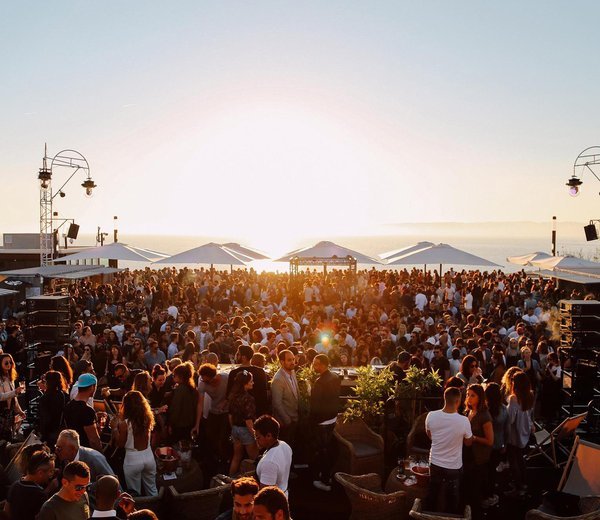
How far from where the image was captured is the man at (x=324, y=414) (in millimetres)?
6992

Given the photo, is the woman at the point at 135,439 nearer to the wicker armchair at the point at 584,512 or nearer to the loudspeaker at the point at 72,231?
the wicker armchair at the point at 584,512

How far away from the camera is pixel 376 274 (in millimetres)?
23078

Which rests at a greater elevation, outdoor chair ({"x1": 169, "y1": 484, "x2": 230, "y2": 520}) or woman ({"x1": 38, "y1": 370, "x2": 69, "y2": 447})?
woman ({"x1": 38, "y1": 370, "x2": 69, "y2": 447})

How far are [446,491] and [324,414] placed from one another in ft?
6.21

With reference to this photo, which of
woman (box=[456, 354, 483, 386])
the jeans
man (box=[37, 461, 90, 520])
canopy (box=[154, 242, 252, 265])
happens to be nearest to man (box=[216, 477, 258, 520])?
man (box=[37, 461, 90, 520])

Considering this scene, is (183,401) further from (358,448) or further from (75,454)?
(358,448)

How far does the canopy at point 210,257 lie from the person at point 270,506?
13.0 meters

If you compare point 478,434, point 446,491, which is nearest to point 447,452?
point 446,491

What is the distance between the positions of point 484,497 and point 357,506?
75.1 inches

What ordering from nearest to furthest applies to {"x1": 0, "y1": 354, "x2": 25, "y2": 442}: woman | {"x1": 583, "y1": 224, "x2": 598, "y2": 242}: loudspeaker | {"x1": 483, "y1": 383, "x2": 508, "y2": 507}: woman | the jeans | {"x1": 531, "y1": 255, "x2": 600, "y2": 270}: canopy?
the jeans
{"x1": 483, "y1": 383, "x2": 508, "y2": 507}: woman
{"x1": 0, "y1": 354, "x2": 25, "y2": 442}: woman
{"x1": 531, "y1": 255, "x2": 600, "y2": 270}: canopy
{"x1": 583, "y1": 224, "x2": 598, "y2": 242}: loudspeaker

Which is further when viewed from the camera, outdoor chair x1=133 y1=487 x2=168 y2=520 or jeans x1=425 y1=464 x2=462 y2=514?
jeans x1=425 y1=464 x2=462 y2=514

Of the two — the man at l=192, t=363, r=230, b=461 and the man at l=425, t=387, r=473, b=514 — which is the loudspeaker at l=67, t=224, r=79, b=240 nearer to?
the man at l=192, t=363, r=230, b=461

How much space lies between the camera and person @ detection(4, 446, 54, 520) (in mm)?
4441

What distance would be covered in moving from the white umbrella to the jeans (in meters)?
11.4
